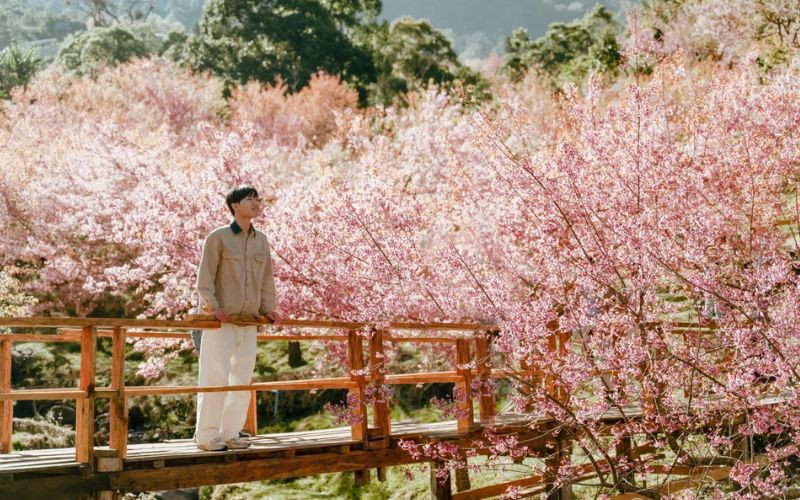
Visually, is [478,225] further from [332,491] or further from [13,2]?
[13,2]

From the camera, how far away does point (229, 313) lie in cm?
671

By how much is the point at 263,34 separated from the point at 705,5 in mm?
21049

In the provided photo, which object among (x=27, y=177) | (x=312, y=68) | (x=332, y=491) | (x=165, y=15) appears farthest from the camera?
(x=165, y=15)

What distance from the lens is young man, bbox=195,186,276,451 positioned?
21.9 feet

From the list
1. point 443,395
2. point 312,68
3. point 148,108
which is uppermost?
point 312,68

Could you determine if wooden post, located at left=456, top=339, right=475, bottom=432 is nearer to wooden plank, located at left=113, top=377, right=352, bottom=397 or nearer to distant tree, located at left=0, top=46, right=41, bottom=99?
wooden plank, located at left=113, top=377, right=352, bottom=397

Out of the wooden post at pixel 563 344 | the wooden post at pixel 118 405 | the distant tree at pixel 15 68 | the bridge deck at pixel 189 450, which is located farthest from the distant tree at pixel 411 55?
the wooden post at pixel 118 405

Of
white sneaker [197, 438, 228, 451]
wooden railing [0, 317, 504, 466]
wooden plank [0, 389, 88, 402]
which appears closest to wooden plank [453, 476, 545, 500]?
wooden railing [0, 317, 504, 466]

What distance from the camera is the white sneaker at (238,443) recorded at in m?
6.75

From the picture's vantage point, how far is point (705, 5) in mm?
27016

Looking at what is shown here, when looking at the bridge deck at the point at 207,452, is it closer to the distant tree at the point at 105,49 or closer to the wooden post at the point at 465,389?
the wooden post at the point at 465,389

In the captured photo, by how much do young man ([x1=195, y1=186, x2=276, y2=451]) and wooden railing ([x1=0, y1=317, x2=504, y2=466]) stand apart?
13 centimetres

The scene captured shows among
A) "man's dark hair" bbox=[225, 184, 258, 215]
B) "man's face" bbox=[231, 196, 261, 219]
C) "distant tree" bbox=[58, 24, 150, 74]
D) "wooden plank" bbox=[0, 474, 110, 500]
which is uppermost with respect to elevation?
"distant tree" bbox=[58, 24, 150, 74]

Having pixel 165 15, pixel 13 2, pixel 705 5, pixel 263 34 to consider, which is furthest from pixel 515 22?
pixel 705 5
